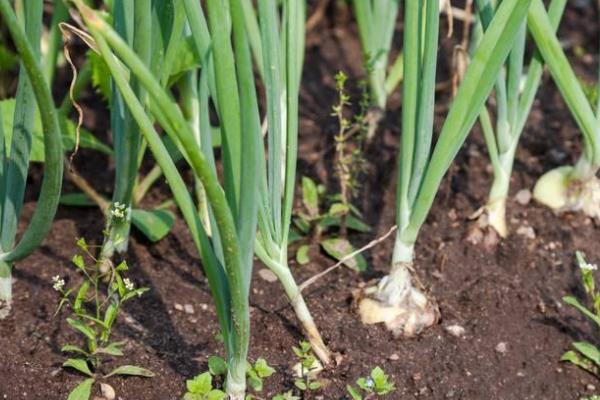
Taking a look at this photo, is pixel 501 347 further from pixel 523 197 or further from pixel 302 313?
pixel 523 197

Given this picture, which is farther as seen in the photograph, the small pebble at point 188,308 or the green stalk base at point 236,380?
the small pebble at point 188,308

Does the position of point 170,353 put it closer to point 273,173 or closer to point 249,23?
point 273,173

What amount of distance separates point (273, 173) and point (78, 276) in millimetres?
527

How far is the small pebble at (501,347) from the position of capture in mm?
1744

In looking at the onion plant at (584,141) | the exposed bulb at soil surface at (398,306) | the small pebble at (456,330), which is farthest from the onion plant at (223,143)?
the onion plant at (584,141)

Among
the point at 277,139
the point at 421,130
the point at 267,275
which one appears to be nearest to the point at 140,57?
the point at 277,139

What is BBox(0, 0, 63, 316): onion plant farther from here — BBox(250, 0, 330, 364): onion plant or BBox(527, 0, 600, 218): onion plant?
BBox(527, 0, 600, 218): onion plant

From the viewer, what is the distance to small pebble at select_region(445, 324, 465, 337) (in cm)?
177

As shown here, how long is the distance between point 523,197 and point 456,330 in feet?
1.56

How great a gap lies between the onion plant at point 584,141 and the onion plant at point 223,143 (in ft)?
1.90

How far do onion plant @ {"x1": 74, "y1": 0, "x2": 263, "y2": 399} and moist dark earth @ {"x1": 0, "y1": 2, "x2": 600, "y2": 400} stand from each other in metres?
0.24

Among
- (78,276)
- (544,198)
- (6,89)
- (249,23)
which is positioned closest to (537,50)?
(544,198)

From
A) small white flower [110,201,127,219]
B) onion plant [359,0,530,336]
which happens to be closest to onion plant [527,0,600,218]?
onion plant [359,0,530,336]

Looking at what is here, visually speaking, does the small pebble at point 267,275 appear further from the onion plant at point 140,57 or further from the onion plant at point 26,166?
the onion plant at point 26,166
